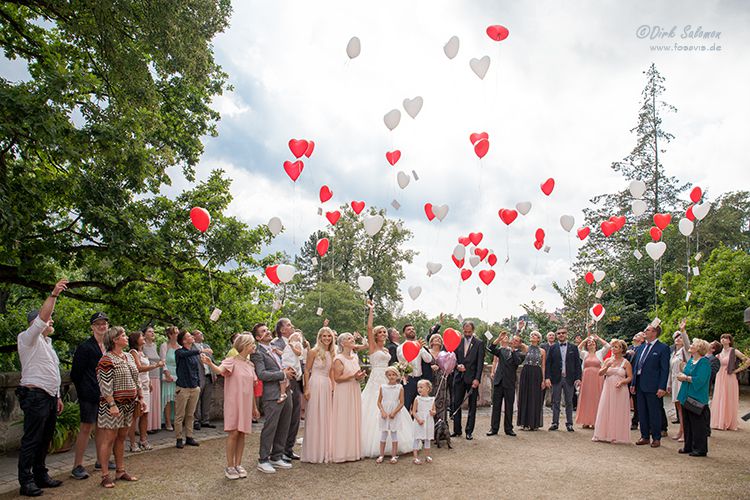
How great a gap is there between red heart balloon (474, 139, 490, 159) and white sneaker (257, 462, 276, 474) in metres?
6.26

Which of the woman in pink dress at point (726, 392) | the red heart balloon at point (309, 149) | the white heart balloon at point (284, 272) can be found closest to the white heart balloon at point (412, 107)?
the red heart balloon at point (309, 149)

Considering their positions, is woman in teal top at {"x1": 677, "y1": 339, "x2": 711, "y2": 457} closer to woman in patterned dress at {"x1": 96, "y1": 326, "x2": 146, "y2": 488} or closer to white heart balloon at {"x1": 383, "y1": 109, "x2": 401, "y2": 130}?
white heart balloon at {"x1": 383, "y1": 109, "x2": 401, "y2": 130}

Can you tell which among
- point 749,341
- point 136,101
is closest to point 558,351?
point 136,101

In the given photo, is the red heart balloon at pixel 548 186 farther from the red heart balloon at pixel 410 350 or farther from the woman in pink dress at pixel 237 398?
the woman in pink dress at pixel 237 398

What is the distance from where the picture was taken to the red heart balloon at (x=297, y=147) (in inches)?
380

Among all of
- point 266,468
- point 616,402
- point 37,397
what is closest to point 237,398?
point 266,468

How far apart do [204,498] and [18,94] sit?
18.7 feet

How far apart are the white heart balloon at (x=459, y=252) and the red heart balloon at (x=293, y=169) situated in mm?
4120

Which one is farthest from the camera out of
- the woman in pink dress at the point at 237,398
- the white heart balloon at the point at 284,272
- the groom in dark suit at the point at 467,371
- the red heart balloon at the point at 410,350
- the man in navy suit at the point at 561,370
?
the man in navy suit at the point at 561,370

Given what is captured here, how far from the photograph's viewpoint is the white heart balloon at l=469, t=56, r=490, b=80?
8745 millimetres

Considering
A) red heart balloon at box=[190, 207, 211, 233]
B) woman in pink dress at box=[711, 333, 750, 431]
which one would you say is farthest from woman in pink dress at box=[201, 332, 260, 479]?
woman in pink dress at box=[711, 333, 750, 431]

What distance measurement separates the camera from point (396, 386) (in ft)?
25.9

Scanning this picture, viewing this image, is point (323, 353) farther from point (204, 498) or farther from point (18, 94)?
point (18, 94)

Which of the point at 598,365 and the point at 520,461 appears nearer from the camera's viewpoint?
the point at 520,461
